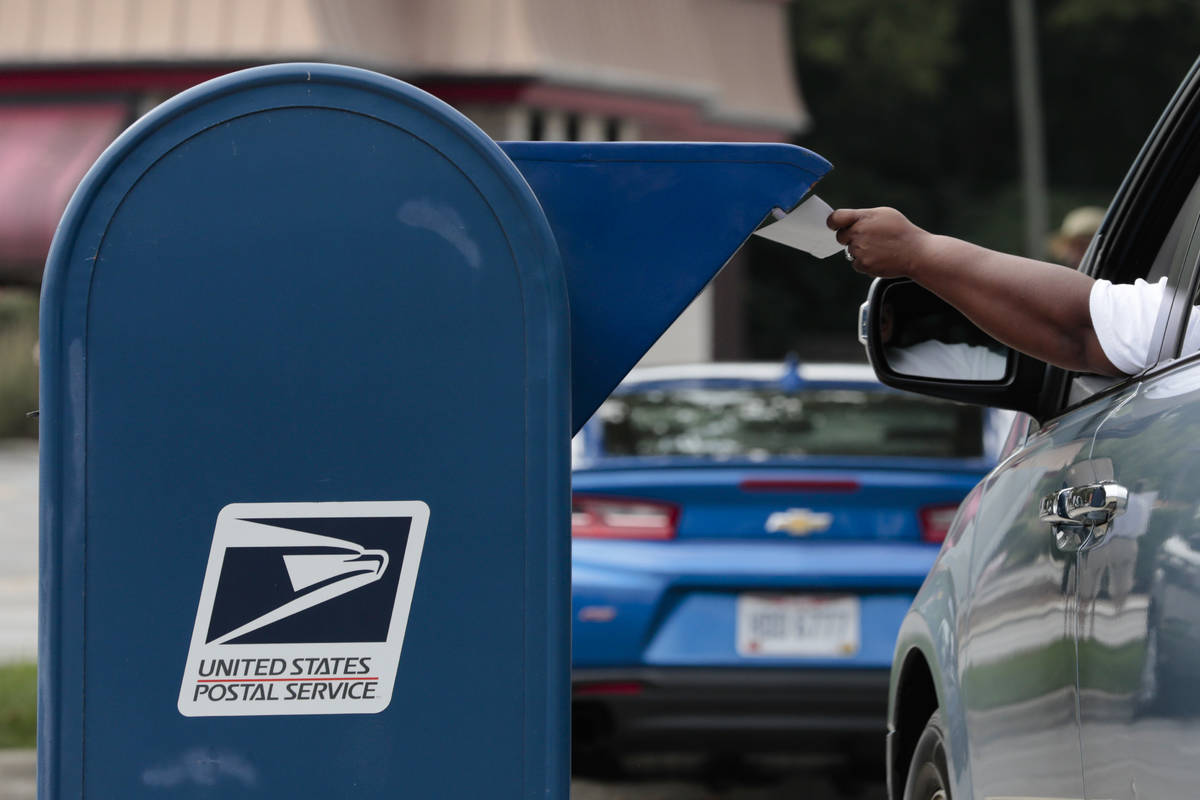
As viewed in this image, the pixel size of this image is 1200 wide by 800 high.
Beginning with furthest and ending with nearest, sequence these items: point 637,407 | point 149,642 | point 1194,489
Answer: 1. point 637,407
2. point 149,642
3. point 1194,489

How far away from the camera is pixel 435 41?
611 inches

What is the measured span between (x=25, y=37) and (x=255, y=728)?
14.0 metres

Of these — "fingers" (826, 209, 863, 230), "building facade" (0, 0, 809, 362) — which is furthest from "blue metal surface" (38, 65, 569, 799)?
"building facade" (0, 0, 809, 362)

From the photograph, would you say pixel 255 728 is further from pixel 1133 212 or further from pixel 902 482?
pixel 902 482

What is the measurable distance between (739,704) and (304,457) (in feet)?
10.5

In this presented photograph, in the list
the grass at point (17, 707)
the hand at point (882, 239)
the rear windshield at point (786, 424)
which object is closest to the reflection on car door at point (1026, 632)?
the hand at point (882, 239)

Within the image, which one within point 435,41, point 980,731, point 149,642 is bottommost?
point 980,731

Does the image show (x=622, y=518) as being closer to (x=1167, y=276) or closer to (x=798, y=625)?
(x=798, y=625)

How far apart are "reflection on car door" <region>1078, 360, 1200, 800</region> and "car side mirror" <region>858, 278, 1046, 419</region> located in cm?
66

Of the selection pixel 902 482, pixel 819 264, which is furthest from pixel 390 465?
pixel 819 264

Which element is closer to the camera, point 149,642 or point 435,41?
point 149,642

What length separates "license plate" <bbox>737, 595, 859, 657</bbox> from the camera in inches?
213

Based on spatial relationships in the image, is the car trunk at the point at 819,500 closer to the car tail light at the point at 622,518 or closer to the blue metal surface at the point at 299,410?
the car tail light at the point at 622,518

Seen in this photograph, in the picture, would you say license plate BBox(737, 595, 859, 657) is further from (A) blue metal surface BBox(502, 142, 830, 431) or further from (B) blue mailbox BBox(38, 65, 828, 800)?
(B) blue mailbox BBox(38, 65, 828, 800)
